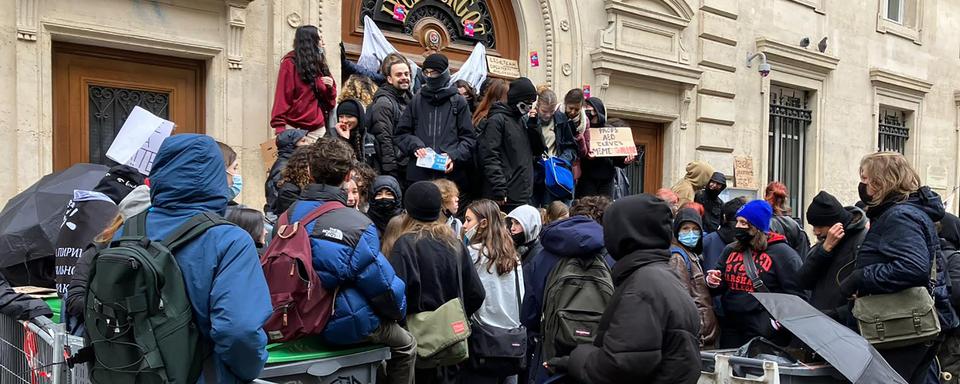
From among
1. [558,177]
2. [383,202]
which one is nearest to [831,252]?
[558,177]

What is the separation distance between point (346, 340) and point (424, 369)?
2.82 ft

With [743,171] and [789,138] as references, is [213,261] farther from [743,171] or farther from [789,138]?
[789,138]

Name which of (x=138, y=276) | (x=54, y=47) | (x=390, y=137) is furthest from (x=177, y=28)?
(x=138, y=276)

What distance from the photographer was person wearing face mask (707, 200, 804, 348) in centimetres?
529

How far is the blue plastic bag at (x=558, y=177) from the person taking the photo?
685 centimetres

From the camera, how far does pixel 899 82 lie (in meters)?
15.0

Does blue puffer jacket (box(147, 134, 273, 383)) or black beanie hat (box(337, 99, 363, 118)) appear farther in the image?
black beanie hat (box(337, 99, 363, 118))

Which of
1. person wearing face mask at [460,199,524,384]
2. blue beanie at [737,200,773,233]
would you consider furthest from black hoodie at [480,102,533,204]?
blue beanie at [737,200,773,233]

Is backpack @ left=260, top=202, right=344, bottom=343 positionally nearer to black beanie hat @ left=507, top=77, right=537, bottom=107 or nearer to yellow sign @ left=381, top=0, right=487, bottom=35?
black beanie hat @ left=507, top=77, right=537, bottom=107

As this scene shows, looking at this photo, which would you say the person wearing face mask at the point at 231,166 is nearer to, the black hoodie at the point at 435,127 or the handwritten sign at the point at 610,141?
the black hoodie at the point at 435,127

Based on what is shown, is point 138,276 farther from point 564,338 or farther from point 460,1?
point 460,1

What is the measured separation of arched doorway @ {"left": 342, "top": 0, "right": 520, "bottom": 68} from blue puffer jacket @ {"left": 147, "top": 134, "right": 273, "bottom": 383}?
5.29m

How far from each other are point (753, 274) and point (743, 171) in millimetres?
7172

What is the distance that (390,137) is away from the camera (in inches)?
246
